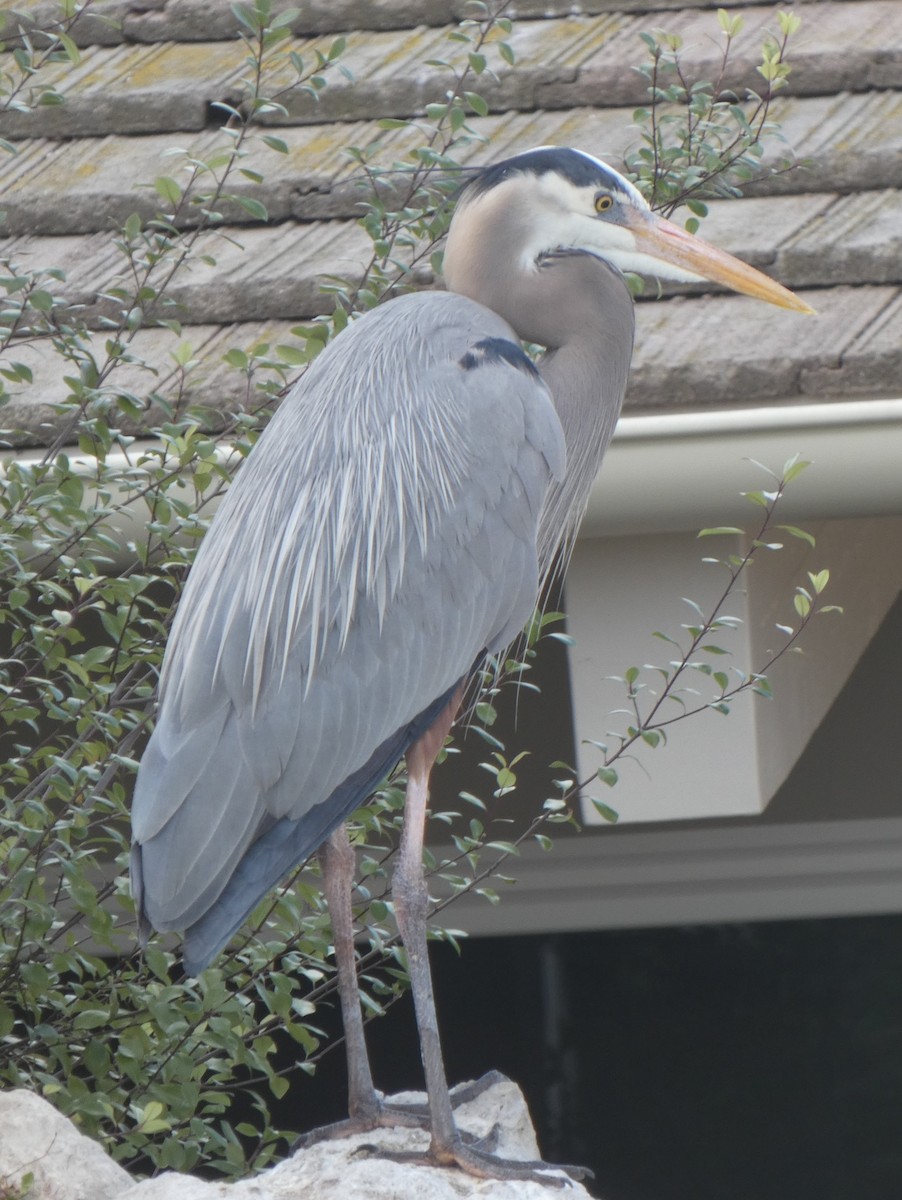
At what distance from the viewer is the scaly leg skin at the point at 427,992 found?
189cm

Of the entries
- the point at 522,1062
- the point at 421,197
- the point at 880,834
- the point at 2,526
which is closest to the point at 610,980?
the point at 522,1062

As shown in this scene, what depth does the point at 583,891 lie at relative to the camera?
3.49 metres

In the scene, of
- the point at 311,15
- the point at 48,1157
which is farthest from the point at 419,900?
the point at 311,15

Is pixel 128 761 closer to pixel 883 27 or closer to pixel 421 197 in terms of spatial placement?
pixel 421 197

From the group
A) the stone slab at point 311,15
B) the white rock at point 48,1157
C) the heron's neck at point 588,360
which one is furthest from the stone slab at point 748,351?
the white rock at point 48,1157

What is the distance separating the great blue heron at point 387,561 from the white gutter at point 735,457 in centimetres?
22

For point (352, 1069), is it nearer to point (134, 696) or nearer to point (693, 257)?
point (134, 696)

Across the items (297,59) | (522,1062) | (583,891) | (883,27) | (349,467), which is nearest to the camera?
(349,467)

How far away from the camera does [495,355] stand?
6.87ft

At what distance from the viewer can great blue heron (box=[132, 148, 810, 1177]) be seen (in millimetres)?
1894

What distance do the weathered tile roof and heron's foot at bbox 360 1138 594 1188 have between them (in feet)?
3.66

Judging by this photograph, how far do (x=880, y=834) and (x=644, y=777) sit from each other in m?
1.21

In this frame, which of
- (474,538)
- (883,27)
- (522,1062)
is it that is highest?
(883,27)

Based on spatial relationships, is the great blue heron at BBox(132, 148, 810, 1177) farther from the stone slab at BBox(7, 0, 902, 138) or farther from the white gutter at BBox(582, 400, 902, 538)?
the stone slab at BBox(7, 0, 902, 138)
